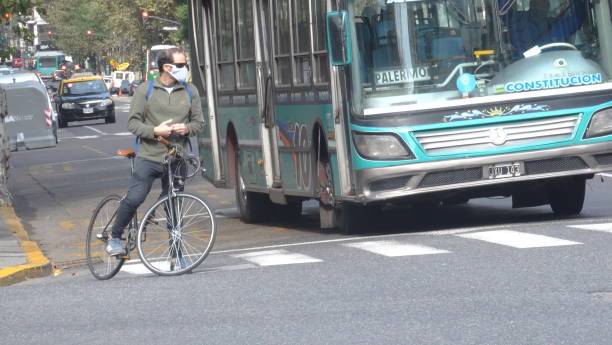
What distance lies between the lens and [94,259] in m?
11.4

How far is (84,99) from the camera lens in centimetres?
5694

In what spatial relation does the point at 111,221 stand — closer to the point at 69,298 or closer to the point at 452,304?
the point at 69,298

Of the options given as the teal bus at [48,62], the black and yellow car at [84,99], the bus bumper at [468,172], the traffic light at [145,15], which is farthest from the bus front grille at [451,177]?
the teal bus at [48,62]

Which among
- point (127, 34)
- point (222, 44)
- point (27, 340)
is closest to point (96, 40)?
point (127, 34)

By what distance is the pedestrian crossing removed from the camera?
11.3m

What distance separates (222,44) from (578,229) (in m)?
6.14

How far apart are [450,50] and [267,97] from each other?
9.98 ft

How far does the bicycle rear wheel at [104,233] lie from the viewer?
437 inches

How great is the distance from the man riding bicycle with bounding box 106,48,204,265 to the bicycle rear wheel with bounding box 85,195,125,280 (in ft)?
0.71

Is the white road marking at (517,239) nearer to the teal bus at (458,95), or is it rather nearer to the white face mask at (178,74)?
the teal bus at (458,95)

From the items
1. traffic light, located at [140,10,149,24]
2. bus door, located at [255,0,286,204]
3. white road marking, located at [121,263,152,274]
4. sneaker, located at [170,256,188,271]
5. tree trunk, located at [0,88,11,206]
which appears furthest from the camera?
traffic light, located at [140,10,149,24]

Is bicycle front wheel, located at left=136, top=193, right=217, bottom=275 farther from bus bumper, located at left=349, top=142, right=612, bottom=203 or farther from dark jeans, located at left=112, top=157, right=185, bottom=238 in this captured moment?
bus bumper, located at left=349, top=142, right=612, bottom=203

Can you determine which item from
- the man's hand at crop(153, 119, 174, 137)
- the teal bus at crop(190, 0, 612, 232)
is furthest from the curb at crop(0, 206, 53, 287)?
the teal bus at crop(190, 0, 612, 232)

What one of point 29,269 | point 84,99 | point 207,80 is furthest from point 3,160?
point 84,99
